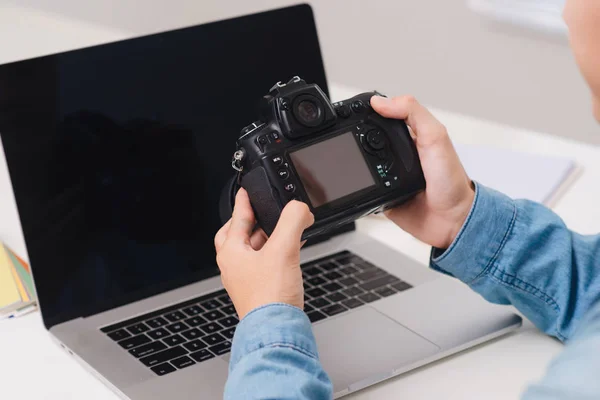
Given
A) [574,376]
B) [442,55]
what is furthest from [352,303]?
[442,55]

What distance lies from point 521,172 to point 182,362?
583mm

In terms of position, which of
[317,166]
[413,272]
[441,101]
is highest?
[317,166]

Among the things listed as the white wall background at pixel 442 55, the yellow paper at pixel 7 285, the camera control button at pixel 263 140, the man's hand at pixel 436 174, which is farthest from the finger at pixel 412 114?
the white wall background at pixel 442 55

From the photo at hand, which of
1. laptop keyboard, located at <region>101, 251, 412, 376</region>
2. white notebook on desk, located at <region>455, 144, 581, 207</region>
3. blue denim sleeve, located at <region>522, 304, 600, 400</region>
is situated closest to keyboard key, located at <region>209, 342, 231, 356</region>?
laptop keyboard, located at <region>101, 251, 412, 376</region>

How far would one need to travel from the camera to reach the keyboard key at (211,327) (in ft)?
2.75

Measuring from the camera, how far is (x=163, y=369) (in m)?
0.78

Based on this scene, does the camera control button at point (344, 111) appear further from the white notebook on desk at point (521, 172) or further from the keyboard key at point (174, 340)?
the white notebook on desk at point (521, 172)

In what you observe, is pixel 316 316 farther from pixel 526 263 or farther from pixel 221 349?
pixel 526 263

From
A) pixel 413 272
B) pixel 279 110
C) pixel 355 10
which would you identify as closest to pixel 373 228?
pixel 413 272

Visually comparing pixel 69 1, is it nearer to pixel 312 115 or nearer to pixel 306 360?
pixel 312 115

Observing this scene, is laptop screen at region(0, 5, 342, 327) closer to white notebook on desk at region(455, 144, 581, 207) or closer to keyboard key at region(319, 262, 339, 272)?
keyboard key at region(319, 262, 339, 272)

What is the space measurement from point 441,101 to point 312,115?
5.24 feet

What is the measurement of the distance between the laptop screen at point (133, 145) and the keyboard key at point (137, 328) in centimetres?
5

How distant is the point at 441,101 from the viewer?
2.31m
